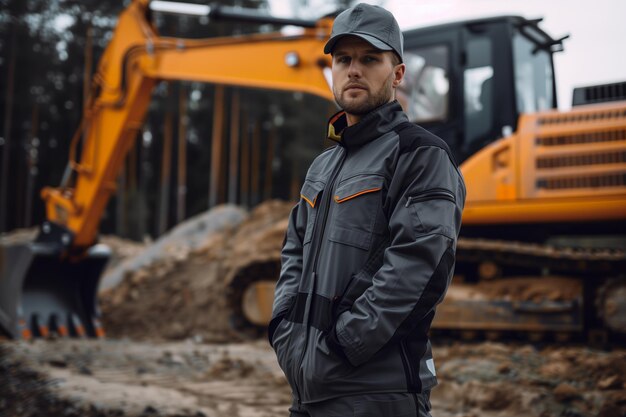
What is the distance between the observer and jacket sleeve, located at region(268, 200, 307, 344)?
6.68 feet

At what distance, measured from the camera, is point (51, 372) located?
5.71m

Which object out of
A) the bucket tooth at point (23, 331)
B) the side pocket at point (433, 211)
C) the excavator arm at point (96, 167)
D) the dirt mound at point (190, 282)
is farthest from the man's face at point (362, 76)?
the bucket tooth at point (23, 331)

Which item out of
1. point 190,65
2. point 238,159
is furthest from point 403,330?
point 238,159

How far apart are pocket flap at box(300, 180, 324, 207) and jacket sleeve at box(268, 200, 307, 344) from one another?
2.3 inches

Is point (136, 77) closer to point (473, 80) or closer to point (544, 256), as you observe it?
point (473, 80)

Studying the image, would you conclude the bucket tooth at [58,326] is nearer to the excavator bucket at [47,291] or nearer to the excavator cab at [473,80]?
the excavator bucket at [47,291]

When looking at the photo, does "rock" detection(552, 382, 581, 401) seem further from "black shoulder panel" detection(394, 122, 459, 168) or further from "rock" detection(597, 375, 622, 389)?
"black shoulder panel" detection(394, 122, 459, 168)

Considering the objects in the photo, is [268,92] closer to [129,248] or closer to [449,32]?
[129,248]

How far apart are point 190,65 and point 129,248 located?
8.33 metres

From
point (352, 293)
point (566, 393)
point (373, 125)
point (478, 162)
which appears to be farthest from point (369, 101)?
point (478, 162)

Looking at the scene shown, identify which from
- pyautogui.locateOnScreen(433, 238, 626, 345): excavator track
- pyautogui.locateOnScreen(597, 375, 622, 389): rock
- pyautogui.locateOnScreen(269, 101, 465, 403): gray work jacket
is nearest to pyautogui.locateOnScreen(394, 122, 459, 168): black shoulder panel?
pyautogui.locateOnScreen(269, 101, 465, 403): gray work jacket

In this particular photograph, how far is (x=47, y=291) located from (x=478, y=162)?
5064 mm

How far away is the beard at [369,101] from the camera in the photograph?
197 cm

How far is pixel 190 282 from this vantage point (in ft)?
34.5
